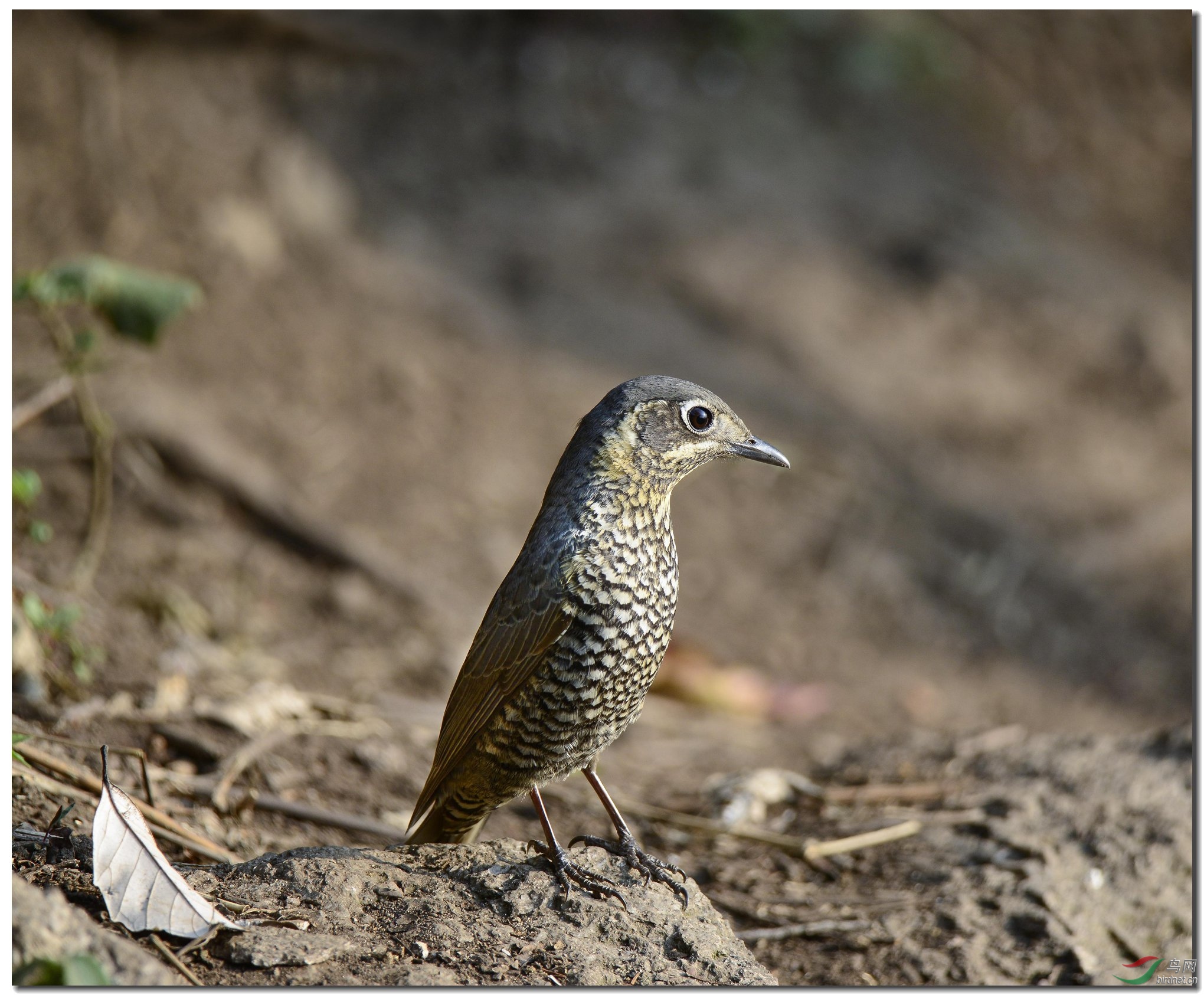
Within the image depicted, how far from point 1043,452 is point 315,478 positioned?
5844 mm

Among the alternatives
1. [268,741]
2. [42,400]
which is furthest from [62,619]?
[42,400]

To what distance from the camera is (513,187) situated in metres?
10.7

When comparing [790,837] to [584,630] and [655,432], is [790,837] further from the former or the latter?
[655,432]

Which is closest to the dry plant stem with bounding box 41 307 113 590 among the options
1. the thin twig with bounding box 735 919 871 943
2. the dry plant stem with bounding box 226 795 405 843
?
the dry plant stem with bounding box 226 795 405 843

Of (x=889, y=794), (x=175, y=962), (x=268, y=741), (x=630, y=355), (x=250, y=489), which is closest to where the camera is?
(x=175, y=962)

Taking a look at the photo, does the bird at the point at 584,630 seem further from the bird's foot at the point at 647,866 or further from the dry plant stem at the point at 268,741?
the dry plant stem at the point at 268,741

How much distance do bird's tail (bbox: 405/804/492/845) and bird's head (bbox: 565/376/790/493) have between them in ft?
4.12

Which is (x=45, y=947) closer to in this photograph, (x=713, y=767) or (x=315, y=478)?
(x=713, y=767)

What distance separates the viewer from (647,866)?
3.52m

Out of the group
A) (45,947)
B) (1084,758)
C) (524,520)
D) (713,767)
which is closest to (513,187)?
(524,520)

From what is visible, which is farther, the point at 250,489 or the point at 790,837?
the point at 250,489

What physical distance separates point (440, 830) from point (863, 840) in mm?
1713

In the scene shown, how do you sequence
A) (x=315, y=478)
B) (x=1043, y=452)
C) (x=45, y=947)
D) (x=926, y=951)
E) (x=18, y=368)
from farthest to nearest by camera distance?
(x=1043, y=452) → (x=315, y=478) → (x=18, y=368) → (x=926, y=951) → (x=45, y=947)

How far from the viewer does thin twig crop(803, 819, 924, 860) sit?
4.51 m
